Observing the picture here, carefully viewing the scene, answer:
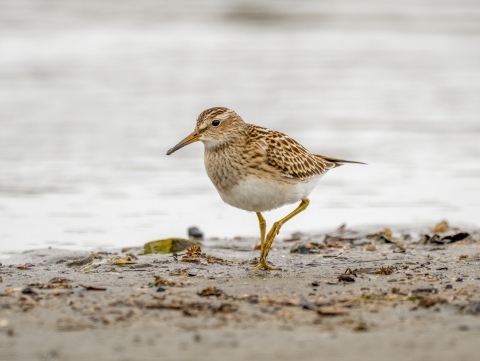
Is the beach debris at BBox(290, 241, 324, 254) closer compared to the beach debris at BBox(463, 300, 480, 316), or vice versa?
the beach debris at BBox(463, 300, 480, 316)

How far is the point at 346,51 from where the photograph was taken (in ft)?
73.7

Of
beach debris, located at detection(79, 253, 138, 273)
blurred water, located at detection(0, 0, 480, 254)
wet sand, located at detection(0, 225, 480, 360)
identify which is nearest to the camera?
wet sand, located at detection(0, 225, 480, 360)

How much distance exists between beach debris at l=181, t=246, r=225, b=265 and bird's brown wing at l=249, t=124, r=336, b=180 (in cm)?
101

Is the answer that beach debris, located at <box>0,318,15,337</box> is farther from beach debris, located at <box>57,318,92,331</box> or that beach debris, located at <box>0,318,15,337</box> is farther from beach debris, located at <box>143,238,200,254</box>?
beach debris, located at <box>143,238,200,254</box>

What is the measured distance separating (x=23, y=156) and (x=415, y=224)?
6290mm

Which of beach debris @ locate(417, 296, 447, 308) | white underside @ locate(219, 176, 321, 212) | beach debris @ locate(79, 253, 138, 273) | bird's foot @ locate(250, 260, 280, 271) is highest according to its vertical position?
white underside @ locate(219, 176, 321, 212)

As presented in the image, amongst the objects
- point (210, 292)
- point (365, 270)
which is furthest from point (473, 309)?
point (210, 292)

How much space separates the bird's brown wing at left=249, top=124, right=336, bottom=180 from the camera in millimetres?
7609

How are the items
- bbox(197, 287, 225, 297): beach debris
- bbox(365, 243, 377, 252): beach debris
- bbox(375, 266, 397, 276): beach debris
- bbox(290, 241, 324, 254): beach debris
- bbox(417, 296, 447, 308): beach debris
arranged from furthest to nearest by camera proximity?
bbox(365, 243, 377, 252): beach debris → bbox(290, 241, 324, 254): beach debris → bbox(375, 266, 397, 276): beach debris → bbox(197, 287, 225, 297): beach debris → bbox(417, 296, 447, 308): beach debris

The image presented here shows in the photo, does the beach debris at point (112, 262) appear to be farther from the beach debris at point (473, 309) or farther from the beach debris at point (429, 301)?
the beach debris at point (473, 309)

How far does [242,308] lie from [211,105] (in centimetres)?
1106

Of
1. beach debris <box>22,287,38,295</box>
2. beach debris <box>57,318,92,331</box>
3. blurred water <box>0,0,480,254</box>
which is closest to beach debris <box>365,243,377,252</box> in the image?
blurred water <box>0,0,480,254</box>

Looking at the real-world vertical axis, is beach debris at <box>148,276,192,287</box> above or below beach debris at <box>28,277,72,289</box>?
below

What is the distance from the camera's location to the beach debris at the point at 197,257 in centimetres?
744
